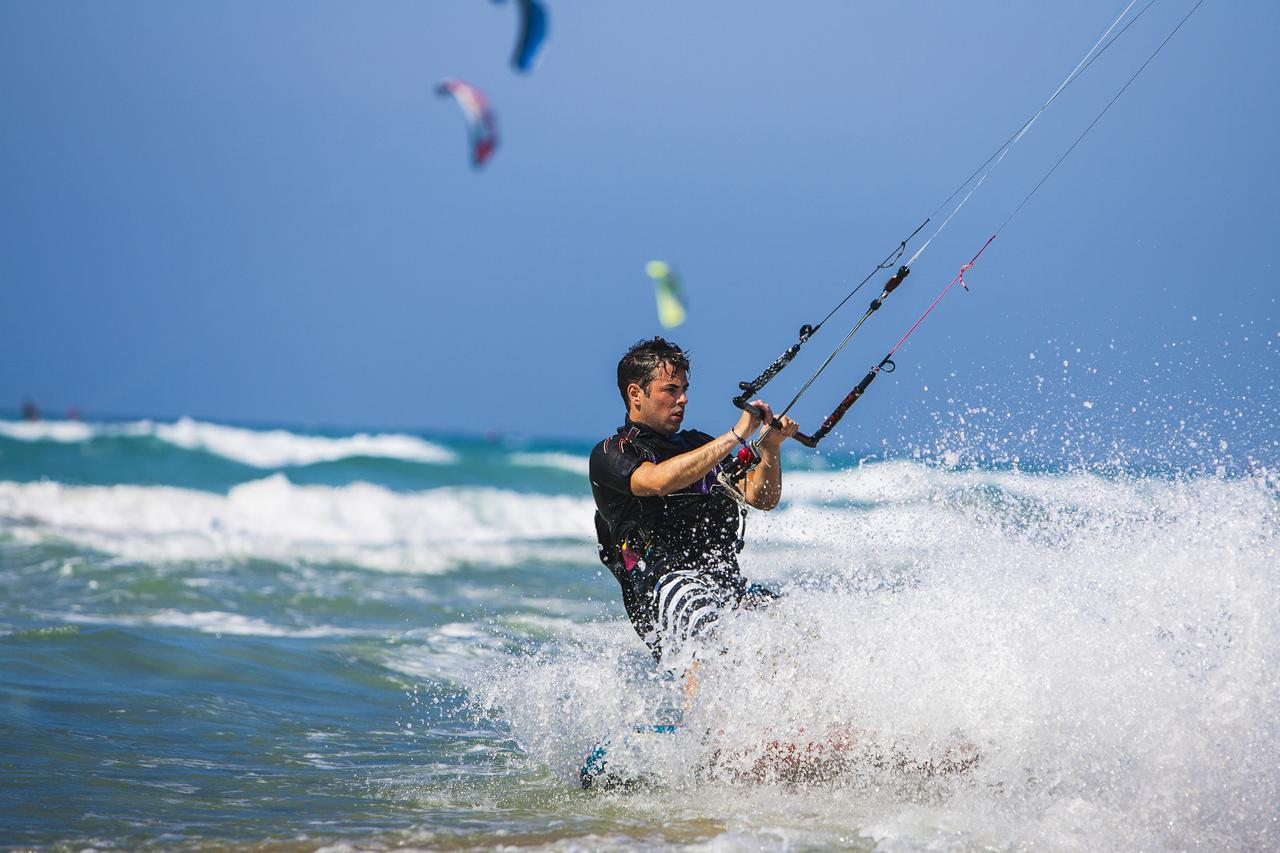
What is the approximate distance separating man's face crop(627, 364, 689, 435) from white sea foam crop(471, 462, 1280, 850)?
777 millimetres

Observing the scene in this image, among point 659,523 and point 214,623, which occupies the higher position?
point 659,523

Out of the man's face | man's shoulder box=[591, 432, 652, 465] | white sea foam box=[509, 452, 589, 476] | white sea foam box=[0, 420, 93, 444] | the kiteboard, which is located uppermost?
white sea foam box=[0, 420, 93, 444]

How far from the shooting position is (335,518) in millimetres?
21547

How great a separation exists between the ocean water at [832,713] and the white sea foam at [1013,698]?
1 cm

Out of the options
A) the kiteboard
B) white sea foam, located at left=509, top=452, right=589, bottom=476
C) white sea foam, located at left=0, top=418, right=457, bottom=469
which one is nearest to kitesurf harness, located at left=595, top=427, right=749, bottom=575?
the kiteboard

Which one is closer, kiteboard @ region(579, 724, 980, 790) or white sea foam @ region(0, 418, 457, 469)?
kiteboard @ region(579, 724, 980, 790)

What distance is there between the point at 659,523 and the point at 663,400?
48 centimetres

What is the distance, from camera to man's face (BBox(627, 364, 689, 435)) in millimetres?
4656

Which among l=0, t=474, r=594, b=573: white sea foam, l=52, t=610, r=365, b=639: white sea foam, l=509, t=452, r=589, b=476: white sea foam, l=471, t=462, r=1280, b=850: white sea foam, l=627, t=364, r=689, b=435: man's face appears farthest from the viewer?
l=509, t=452, r=589, b=476: white sea foam

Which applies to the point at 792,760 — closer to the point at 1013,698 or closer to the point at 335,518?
the point at 1013,698

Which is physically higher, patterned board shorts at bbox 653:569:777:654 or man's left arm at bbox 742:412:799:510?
man's left arm at bbox 742:412:799:510

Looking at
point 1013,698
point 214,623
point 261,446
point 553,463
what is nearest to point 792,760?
point 1013,698

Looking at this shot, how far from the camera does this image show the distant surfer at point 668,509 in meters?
4.57

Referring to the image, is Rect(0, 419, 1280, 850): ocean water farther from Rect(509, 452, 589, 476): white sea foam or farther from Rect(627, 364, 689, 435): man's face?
Rect(509, 452, 589, 476): white sea foam
